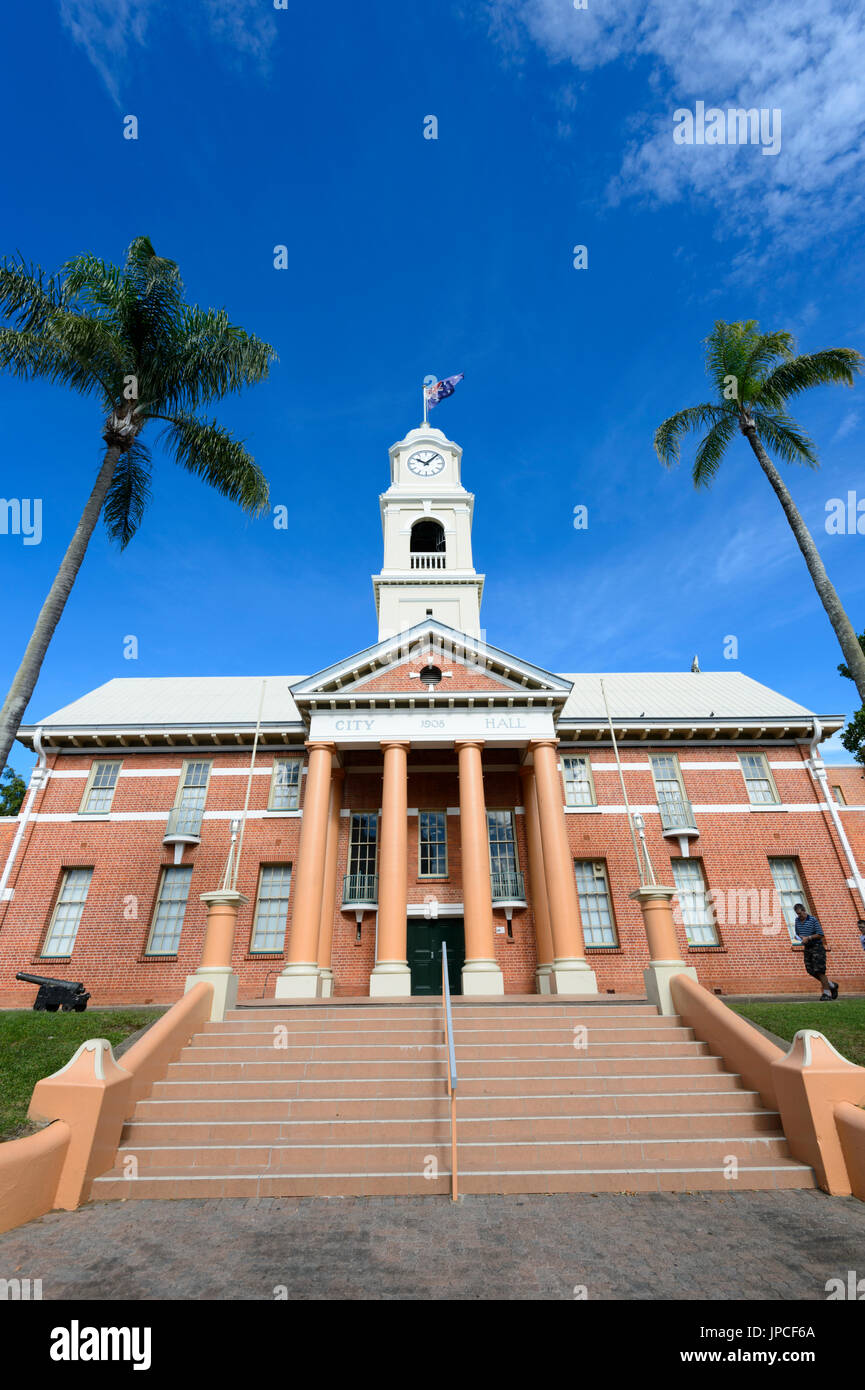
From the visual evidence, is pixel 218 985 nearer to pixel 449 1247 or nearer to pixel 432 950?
pixel 449 1247

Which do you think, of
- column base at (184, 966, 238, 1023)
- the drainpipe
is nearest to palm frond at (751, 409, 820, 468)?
the drainpipe

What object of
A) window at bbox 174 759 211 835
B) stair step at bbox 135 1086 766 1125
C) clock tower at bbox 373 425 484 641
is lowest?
stair step at bbox 135 1086 766 1125

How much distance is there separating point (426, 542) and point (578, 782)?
1336cm

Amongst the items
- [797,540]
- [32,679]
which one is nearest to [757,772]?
[797,540]

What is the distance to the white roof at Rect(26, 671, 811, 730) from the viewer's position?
20.8 meters

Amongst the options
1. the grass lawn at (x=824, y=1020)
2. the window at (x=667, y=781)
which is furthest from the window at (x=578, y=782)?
the grass lawn at (x=824, y=1020)

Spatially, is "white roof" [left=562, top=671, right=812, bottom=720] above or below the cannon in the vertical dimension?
above

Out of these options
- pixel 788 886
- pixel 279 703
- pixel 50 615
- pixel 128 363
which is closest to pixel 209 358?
pixel 128 363

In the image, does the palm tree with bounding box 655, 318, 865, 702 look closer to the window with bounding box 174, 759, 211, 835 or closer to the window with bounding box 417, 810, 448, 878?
the window with bounding box 417, 810, 448, 878

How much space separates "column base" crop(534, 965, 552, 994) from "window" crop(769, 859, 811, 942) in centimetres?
774

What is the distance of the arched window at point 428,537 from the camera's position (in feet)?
88.2

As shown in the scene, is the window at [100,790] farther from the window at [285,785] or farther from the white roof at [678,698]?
the white roof at [678,698]

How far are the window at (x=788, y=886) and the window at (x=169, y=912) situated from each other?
17.5 metres
